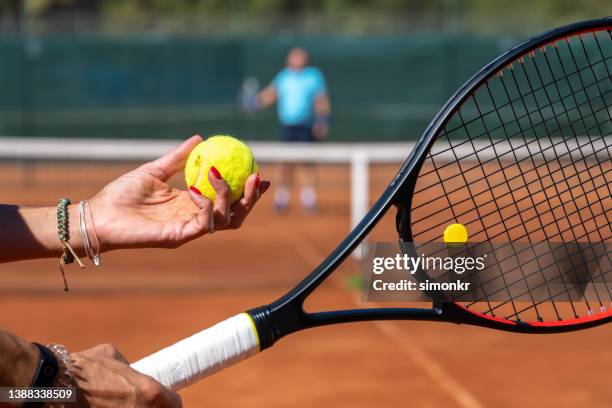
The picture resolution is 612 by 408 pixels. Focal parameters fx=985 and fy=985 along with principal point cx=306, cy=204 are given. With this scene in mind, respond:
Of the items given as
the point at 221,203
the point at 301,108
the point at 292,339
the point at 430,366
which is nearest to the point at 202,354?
the point at 221,203

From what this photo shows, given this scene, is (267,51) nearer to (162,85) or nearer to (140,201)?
(162,85)

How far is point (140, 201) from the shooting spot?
6.46ft

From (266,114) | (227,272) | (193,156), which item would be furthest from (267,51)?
(193,156)

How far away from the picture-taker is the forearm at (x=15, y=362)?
1490 mm

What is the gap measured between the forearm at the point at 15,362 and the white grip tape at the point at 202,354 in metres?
0.22

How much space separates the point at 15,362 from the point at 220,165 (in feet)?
2.49

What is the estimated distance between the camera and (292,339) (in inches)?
215

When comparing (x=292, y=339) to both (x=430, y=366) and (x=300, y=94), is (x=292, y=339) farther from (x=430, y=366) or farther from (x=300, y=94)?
(x=300, y=94)

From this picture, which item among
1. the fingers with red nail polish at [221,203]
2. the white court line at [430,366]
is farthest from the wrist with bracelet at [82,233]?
the white court line at [430,366]

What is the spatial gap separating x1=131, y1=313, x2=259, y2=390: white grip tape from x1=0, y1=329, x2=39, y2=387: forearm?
0.22 m

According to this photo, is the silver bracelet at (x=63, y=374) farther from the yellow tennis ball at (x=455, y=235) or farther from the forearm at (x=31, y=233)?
the yellow tennis ball at (x=455, y=235)

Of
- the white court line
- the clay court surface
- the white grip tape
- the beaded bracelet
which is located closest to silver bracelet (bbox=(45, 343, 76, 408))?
the white grip tape

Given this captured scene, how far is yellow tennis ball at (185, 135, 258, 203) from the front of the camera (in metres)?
2.14

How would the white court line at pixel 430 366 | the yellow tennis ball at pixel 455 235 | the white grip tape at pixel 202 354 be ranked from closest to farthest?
the white grip tape at pixel 202 354
the yellow tennis ball at pixel 455 235
the white court line at pixel 430 366
